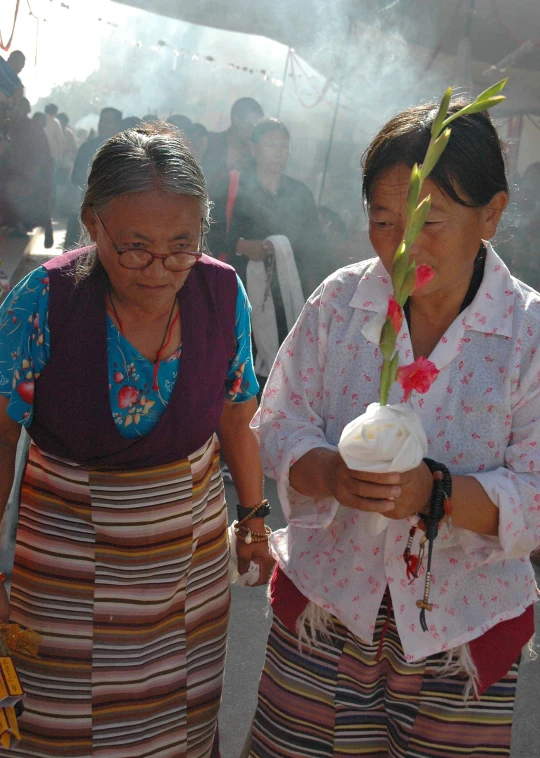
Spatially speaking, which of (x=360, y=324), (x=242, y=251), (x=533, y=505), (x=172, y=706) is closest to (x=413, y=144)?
(x=360, y=324)

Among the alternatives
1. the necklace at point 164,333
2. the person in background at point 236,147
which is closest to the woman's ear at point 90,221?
the necklace at point 164,333

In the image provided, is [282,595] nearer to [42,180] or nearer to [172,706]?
[172,706]

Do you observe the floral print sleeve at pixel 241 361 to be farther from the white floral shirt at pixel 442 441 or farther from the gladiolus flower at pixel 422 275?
the gladiolus flower at pixel 422 275

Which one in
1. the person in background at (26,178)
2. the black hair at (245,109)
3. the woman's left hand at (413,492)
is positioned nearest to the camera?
the woman's left hand at (413,492)

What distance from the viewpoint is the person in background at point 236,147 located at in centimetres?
576

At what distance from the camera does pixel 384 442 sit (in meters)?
1.42

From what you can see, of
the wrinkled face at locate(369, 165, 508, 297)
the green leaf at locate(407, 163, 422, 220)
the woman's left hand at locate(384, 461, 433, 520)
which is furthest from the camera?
the wrinkled face at locate(369, 165, 508, 297)

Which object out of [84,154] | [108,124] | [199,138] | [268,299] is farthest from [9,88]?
[268,299]

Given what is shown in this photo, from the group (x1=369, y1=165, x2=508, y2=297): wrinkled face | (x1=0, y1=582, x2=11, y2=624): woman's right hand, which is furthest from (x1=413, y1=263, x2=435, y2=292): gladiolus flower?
(x1=0, y1=582, x2=11, y2=624): woman's right hand

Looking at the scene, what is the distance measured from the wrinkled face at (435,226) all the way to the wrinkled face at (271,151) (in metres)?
3.93

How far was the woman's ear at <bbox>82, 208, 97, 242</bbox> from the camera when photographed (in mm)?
Result: 2049

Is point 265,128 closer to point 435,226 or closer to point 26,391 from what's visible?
point 26,391

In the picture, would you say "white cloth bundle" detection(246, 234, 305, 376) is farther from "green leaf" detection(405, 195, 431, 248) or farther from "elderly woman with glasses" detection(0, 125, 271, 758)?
"green leaf" detection(405, 195, 431, 248)

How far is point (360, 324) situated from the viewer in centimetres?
183
